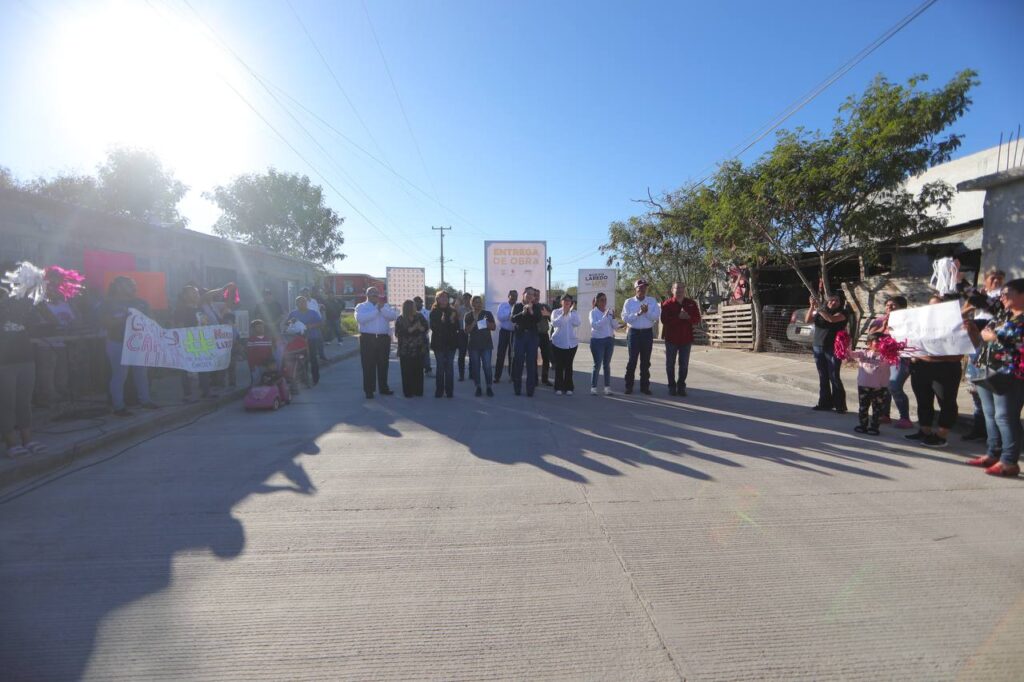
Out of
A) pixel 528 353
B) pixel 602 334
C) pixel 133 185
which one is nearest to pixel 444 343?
pixel 528 353

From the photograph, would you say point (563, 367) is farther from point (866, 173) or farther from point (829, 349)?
point (866, 173)

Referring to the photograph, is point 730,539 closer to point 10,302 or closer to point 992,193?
point 10,302

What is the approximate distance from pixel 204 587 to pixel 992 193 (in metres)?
11.2

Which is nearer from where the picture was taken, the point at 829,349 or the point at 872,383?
the point at 872,383

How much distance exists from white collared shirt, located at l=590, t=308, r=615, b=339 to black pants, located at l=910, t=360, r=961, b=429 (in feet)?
14.0

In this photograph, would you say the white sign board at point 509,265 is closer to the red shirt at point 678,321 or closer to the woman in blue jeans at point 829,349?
the red shirt at point 678,321

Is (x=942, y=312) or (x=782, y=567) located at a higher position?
(x=942, y=312)

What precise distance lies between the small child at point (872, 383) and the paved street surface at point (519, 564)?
2.05 ft

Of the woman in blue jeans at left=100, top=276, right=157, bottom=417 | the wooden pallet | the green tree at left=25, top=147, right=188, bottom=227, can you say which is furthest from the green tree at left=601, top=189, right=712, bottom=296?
the green tree at left=25, top=147, right=188, bottom=227

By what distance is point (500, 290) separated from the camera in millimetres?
13344

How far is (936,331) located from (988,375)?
85cm

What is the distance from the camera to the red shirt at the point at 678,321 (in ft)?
30.3

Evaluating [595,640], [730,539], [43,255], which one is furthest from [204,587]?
[43,255]

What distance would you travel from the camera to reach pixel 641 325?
9.30 meters
